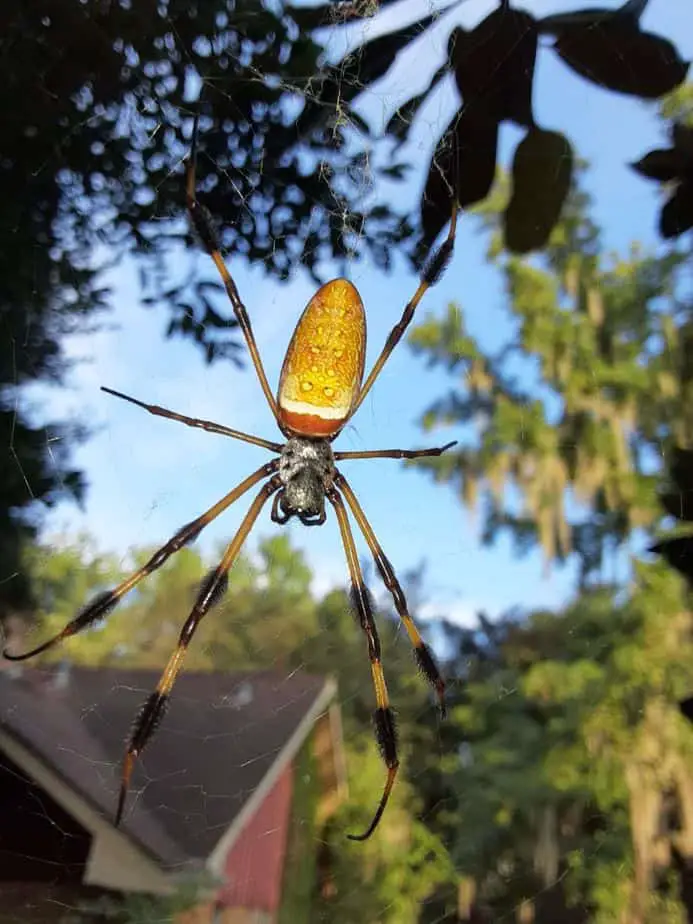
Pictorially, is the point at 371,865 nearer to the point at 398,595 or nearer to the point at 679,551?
the point at 398,595

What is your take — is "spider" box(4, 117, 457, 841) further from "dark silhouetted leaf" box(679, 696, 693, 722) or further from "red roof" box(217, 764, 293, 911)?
"dark silhouetted leaf" box(679, 696, 693, 722)

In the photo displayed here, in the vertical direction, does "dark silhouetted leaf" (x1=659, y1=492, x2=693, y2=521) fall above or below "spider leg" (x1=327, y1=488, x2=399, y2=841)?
above

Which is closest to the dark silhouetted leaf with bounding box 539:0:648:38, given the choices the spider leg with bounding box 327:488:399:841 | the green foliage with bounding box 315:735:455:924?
the spider leg with bounding box 327:488:399:841

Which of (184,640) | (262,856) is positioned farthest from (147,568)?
(262,856)

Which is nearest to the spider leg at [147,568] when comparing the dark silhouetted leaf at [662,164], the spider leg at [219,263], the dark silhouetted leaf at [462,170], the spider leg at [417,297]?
the spider leg at [219,263]

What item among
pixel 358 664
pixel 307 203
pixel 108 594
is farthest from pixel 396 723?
pixel 307 203

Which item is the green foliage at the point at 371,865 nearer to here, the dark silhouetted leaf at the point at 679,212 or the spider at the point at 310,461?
the spider at the point at 310,461
